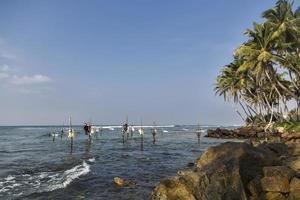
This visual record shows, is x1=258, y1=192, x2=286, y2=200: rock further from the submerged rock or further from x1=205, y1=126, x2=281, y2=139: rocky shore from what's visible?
x1=205, y1=126, x2=281, y2=139: rocky shore

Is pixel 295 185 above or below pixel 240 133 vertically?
below

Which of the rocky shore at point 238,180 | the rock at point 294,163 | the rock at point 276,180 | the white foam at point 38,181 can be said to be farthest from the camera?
the white foam at point 38,181

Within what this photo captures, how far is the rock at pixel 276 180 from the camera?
12.7 m

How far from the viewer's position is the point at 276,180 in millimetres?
12805

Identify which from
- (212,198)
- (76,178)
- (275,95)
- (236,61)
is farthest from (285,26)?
(212,198)

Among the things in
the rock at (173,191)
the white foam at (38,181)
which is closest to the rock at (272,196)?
the rock at (173,191)

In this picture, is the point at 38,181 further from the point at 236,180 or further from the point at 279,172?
the point at 279,172

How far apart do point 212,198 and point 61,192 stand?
11.6 meters

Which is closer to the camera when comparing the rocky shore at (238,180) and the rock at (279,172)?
the rocky shore at (238,180)

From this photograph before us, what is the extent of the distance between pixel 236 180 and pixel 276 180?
1.94 metres

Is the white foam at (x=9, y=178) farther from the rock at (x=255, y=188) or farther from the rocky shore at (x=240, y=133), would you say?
the rocky shore at (x=240, y=133)

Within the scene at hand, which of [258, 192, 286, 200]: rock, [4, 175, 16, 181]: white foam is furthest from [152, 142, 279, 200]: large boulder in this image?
[4, 175, 16, 181]: white foam

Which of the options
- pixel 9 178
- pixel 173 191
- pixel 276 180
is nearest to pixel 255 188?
pixel 276 180

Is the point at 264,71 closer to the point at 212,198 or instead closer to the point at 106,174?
the point at 106,174
